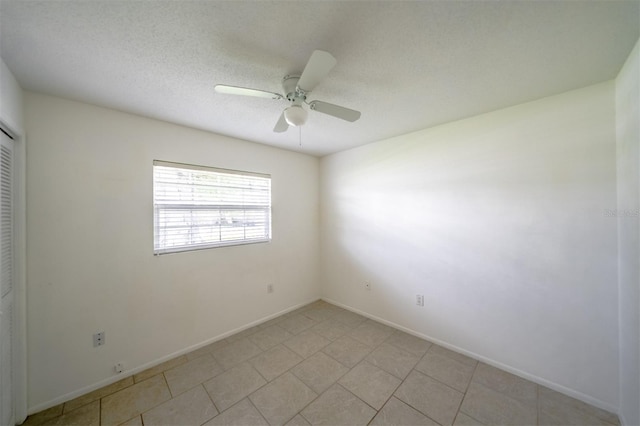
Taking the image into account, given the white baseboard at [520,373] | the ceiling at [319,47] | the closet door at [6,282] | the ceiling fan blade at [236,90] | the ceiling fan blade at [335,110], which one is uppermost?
the ceiling at [319,47]

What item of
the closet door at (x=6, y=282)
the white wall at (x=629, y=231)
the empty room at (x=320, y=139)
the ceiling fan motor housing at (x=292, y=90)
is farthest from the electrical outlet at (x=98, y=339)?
the white wall at (x=629, y=231)

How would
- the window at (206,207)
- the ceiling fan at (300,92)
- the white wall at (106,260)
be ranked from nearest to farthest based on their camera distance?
the ceiling fan at (300,92), the white wall at (106,260), the window at (206,207)

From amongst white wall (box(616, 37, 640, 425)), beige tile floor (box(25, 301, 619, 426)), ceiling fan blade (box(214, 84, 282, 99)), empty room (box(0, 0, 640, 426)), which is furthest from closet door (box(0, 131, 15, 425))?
white wall (box(616, 37, 640, 425))

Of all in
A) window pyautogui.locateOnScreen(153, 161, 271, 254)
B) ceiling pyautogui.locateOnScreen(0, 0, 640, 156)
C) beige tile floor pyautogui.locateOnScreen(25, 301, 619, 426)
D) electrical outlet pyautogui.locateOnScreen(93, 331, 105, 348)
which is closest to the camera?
ceiling pyautogui.locateOnScreen(0, 0, 640, 156)

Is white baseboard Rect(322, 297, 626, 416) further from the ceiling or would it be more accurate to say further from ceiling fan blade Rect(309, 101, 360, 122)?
ceiling fan blade Rect(309, 101, 360, 122)

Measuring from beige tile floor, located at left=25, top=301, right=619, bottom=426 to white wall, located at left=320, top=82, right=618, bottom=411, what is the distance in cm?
31

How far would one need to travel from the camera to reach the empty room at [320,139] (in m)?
1.26

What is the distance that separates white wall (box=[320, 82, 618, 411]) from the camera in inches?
69.0

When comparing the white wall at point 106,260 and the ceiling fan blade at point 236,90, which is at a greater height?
the ceiling fan blade at point 236,90

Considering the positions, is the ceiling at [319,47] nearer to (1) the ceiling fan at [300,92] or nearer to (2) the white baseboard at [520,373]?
(1) the ceiling fan at [300,92]

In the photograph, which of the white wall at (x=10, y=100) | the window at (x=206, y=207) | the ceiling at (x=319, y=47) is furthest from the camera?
the window at (x=206, y=207)

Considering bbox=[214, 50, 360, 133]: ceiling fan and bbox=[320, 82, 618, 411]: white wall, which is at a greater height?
bbox=[214, 50, 360, 133]: ceiling fan

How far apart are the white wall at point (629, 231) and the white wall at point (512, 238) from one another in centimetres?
8

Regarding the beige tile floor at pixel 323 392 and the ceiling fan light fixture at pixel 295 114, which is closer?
the ceiling fan light fixture at pixel 295 114
